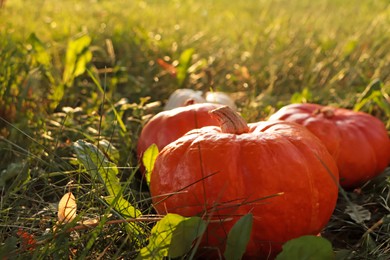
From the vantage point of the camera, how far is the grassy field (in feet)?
6.10

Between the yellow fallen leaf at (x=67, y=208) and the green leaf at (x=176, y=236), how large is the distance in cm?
24

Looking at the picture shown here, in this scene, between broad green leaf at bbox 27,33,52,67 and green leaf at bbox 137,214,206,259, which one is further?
broad green leaf at bbox 27,33,52,67

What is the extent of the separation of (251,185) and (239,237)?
0.26 meters

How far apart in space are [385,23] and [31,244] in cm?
434

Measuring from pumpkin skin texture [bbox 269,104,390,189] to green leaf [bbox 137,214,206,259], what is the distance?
1.12m

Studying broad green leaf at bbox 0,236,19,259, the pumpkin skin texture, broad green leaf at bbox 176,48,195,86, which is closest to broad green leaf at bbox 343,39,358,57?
broad green leaf at bbox 176,48,195,86

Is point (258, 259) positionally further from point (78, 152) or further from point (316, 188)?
point (78, 152)

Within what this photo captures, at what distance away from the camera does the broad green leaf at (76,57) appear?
132 inches

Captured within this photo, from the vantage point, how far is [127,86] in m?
3.76

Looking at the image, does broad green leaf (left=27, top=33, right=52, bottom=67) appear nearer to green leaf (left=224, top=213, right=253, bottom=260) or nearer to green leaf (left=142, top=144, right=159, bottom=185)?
green leaf (left=142, top=144, right=159, bottom=185)

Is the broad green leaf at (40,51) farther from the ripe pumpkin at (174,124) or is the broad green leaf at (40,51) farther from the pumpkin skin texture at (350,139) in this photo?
the pumpkin skin texture at (350,139)

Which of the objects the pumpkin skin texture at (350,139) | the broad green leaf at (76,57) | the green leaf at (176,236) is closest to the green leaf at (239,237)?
the green leaf at (176,236)

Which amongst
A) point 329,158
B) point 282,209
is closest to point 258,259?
point 282,209

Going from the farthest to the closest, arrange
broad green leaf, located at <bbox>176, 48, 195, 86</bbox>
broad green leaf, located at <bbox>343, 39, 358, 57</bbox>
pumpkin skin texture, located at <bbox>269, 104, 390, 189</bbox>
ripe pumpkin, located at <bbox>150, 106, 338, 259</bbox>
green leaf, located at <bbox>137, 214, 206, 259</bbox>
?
broad green leaf, located at <bbox>343, 39, 358, 57</bbox>
broad green leaf, located at <bbox>176, 48, 195, 86</bbox>
pumpkin skin texture, located at <bbox>269, 104, 390, 189</bbox>
ripe pumpkin, located at <bbox>150, 106, 338, 259</bbox>
green leaf, located at <bbox>137, 214, 206, 259</bbox>
